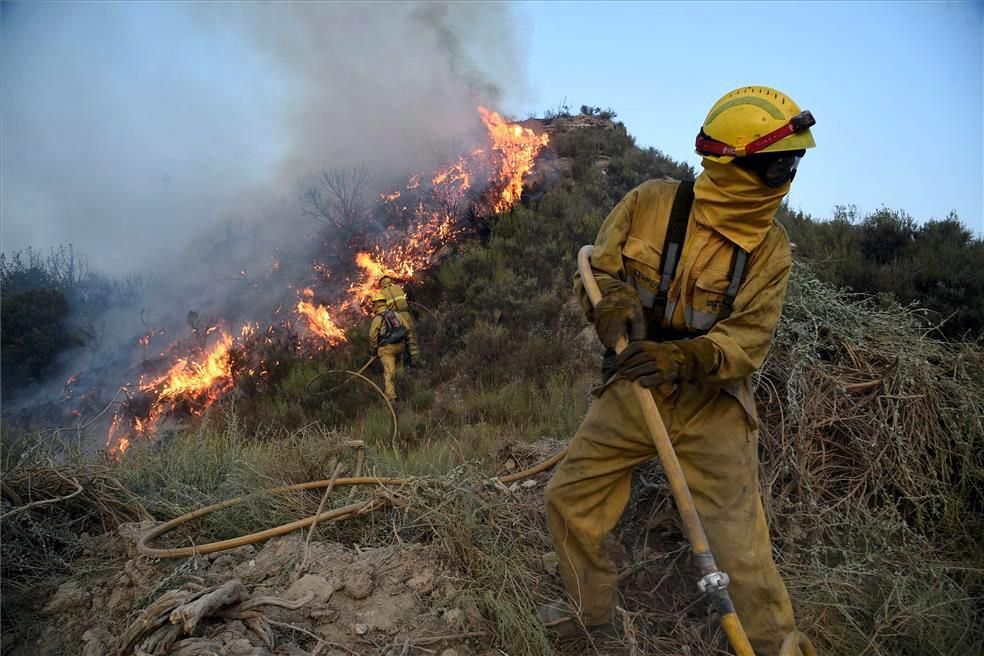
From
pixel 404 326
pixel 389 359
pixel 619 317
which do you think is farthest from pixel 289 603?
pixel 404 326

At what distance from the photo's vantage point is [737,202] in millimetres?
2801

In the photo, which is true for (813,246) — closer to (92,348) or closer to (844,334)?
(844,334)

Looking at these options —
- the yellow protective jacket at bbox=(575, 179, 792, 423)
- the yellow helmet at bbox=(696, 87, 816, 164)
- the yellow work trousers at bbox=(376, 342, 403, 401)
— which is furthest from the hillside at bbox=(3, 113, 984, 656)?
the yellow work trousers at bbox=(376, 342, 403, 401)

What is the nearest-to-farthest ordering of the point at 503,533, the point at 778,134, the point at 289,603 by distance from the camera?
1. the point at 778,134
2. the point at 289,603
3. the point at 503,533

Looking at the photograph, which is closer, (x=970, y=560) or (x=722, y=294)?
(x=722, y=294)

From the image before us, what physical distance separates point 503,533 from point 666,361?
1.57 m

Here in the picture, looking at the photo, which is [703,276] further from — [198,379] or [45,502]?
[198,379]

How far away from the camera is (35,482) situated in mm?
3943

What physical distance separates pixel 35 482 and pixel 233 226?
1390 centimetres

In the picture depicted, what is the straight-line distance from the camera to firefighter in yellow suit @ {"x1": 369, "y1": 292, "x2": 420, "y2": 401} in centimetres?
1088

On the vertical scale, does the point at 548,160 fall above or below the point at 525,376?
above

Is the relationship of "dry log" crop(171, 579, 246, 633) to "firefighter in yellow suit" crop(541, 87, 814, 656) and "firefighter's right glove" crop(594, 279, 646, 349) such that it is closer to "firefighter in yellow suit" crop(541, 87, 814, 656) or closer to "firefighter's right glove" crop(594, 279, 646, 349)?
"firefighter in yellow suit" crop(541, 87, 814, 656)

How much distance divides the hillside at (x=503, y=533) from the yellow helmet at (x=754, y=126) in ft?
5.34

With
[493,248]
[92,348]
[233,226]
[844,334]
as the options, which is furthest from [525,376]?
[233,226]
